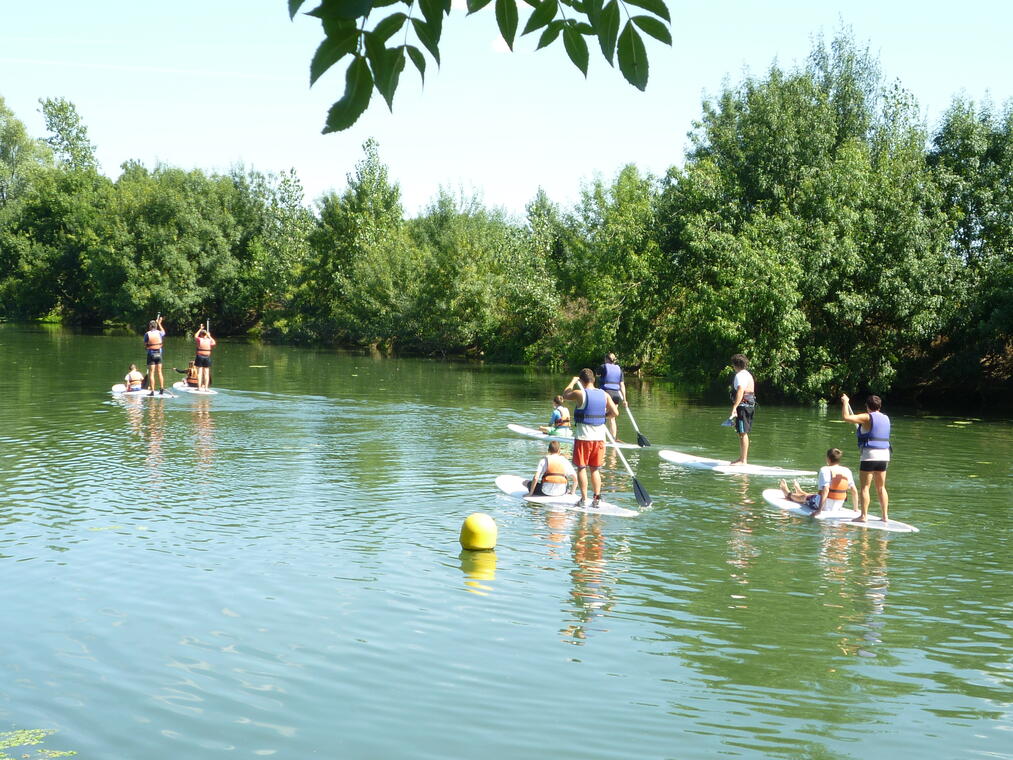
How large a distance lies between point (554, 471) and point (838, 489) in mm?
4134

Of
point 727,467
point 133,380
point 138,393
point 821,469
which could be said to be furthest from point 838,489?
point 133,380

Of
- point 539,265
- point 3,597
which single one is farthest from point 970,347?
point 3,597

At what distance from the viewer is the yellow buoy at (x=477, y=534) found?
39.7ft

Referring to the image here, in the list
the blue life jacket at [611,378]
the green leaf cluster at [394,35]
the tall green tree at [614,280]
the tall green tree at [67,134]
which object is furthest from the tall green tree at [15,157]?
the green leaf cluster at [394,35]

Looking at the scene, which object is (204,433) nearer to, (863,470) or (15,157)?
(863,470)

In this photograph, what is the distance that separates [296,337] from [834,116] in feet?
161

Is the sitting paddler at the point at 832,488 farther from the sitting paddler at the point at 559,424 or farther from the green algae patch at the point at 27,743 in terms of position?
the green algae patch at the point at 27,743

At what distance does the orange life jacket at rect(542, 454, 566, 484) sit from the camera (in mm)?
15719

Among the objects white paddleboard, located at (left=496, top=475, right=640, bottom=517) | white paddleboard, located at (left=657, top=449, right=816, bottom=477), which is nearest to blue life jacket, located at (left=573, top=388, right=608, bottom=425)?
white paddleboard, located at (left=496, top=475, right=640, bottom=517)

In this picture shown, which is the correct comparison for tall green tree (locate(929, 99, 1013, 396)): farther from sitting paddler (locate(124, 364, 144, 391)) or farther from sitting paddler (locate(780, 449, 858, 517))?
sitting paddler (locate(124, 364, 144, 391))

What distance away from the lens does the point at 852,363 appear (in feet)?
110

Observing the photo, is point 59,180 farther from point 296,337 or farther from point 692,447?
point 692,447

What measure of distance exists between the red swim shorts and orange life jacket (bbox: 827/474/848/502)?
3.28 metres

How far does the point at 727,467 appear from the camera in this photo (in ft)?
62.3
